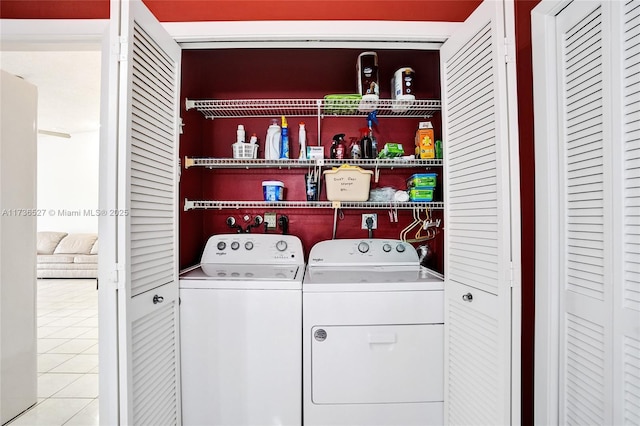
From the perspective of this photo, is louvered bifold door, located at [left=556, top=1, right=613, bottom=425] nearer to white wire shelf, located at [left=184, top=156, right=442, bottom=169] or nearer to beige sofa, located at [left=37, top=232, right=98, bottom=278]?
white wire shelf, located at [left=184, top=156, right=442, bottom=169]

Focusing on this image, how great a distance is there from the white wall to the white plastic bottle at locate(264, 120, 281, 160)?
6.46 meters

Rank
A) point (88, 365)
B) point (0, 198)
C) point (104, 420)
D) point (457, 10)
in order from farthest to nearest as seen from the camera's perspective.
A: point (88, 365), point (0, 198), point (457, 10), point (104, 420)

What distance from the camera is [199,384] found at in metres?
1.64

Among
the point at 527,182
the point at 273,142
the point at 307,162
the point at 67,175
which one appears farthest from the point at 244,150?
the point at 67,175

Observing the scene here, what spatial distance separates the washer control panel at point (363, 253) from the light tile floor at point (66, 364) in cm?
175

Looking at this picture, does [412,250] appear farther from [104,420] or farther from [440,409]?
[104,420]

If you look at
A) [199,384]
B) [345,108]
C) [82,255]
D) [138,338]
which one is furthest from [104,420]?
[82,255]

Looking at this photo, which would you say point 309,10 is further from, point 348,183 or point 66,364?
point 66,364

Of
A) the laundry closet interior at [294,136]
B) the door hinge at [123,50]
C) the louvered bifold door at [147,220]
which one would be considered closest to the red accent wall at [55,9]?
the louvered bifold door at [147,220]

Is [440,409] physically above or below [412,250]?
below

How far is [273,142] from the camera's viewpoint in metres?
2.12

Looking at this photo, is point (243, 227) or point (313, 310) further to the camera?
point (243, 227)

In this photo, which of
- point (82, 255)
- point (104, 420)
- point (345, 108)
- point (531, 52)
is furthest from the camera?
point (82, 255)

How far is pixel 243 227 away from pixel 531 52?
6.50 ft
